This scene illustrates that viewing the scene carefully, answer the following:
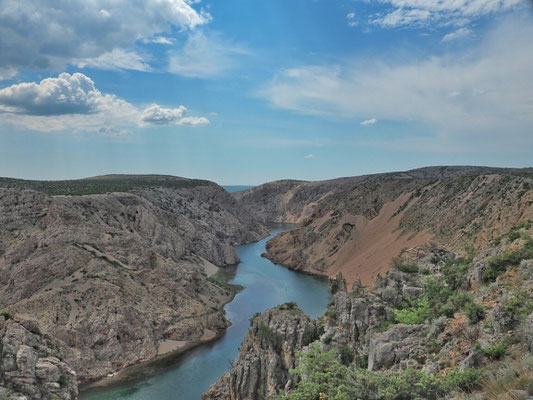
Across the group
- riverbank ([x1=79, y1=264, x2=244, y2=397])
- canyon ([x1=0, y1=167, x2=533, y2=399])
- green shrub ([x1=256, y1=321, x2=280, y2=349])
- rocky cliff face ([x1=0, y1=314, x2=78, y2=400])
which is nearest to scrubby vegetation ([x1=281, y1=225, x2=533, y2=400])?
canyon ([x1=0, y1=167, x2=533, y2=399])

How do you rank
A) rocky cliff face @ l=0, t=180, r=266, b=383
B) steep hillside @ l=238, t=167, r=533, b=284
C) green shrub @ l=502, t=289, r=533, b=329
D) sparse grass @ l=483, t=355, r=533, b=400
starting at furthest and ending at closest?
steep hillside @ l=238, t=167, r=533, b=284 < rocky cliff face @ l=0, t=180, r=266, b=383 < green shrub @ l=502, t=289, r=533, b=329 < sparse grass @ l=483, t=355, r=533, b=400

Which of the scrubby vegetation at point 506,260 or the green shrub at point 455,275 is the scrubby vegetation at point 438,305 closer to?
the green shrub at point 455,275

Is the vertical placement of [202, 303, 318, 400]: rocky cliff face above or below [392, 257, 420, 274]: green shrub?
below

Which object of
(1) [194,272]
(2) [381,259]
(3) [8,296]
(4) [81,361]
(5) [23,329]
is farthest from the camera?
(2) [381,259]

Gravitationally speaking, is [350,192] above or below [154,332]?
above

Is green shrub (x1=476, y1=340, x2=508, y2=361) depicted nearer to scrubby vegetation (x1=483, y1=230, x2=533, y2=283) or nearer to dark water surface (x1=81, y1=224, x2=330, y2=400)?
scrubby vegetation (x1=483, y1=230, x2=533, y2=283)

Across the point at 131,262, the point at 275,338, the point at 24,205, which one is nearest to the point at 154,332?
the point at 131,262

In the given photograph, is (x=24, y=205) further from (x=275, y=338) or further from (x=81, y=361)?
(x=275, y=338)
